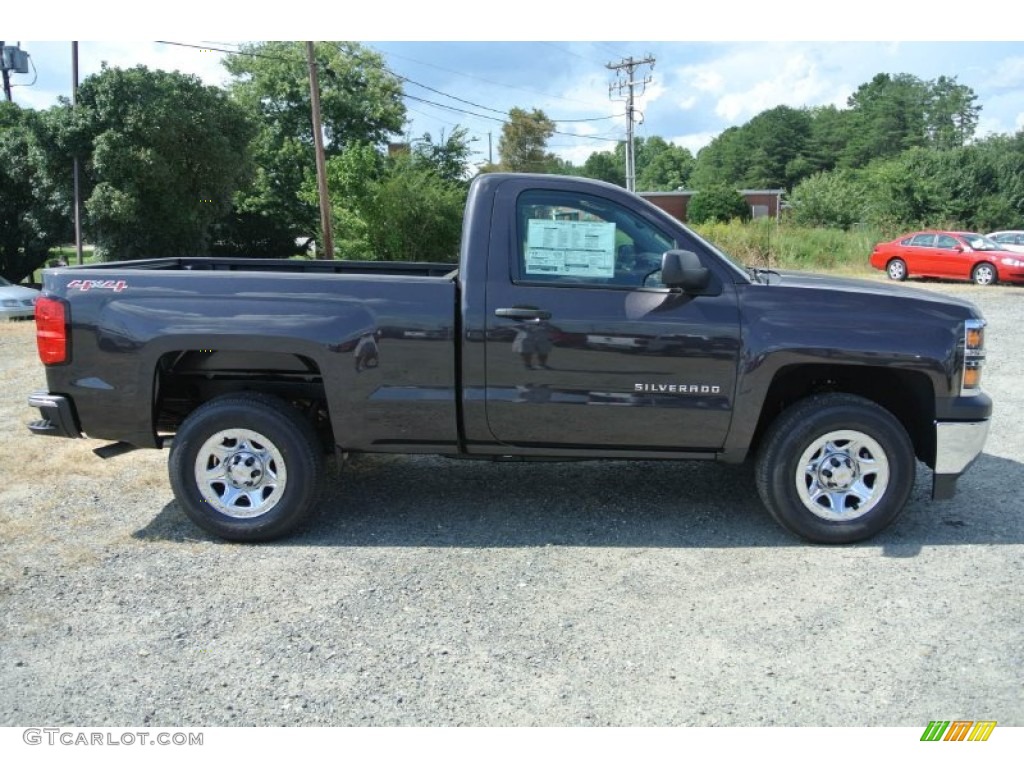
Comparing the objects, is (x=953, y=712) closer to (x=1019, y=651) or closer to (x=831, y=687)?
(x=831, y=687)

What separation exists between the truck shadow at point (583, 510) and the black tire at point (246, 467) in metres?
0.20

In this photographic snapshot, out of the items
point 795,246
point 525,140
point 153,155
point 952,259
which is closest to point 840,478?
point 952,259

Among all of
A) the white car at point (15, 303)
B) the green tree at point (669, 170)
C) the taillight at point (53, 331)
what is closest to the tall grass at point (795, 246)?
the white car at point (15, 303)

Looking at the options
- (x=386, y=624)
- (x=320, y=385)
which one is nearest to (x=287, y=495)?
(x=320, y=385)

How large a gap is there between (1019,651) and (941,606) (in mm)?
436

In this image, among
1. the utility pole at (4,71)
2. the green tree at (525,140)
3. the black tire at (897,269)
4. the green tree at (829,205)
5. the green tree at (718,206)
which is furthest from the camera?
the green tree at (525,140)

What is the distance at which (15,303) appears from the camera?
15992 millimetres

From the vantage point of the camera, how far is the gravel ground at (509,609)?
3139 millimetres

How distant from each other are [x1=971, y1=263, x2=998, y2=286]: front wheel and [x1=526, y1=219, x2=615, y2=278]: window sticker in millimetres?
20773

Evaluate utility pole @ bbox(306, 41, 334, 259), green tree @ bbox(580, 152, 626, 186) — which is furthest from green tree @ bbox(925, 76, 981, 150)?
utility pole @ bbox(306, 41, 334, 259)

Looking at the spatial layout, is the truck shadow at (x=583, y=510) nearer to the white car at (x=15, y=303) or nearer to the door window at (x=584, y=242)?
the door window at (x=584, y=242)

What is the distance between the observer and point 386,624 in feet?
12.3

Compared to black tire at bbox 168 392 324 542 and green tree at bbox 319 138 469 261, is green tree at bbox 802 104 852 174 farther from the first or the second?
black tire at bbox 168 392 324 542

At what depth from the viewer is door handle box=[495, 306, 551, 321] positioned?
4.42 meters
